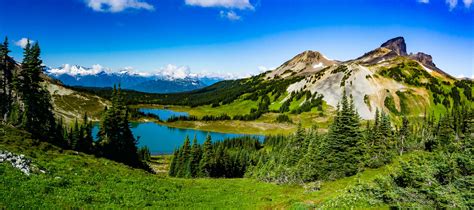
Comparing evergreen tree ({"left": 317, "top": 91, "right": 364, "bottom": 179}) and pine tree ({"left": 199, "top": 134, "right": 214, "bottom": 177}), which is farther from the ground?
evergreen tree ({"left": 317, "top": 91, "right": 364, "bottom": 179})

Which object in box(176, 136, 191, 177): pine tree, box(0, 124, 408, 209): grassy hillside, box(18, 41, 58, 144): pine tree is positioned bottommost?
box(176, 136, 191, 177): pine tree

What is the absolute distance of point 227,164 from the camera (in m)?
115

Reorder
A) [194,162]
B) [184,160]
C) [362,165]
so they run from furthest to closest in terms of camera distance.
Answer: [184,160] → [194,162] → [362,165]

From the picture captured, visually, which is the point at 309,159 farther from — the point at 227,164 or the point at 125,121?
the point at 227,164

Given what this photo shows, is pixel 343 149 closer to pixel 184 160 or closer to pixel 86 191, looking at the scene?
pixel 86 191

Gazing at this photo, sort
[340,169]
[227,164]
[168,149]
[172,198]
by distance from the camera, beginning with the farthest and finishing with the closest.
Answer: [168,149] < [227,164] < [340,169] < [172,198]

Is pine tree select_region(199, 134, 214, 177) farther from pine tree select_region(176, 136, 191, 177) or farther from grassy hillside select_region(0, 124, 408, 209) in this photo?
grassy hillside select_region(0, 124, 408, 209)

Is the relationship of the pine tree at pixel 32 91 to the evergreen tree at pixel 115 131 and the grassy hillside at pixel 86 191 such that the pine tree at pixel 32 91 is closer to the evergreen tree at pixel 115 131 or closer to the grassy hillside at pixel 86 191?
the evergreen tree at pixel 115 131

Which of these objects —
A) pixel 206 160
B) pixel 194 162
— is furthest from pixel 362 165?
pixel 194 162

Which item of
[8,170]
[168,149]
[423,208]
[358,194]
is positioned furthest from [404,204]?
[168,149]

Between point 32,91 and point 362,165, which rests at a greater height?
point 32,91

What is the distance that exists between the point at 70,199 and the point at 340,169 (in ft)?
120

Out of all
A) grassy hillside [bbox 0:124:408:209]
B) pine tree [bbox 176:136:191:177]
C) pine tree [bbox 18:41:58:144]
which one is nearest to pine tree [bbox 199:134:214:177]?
pine tree [bbox 176:136:191:177]

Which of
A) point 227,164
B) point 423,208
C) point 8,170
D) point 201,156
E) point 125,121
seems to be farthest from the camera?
point 227,164
